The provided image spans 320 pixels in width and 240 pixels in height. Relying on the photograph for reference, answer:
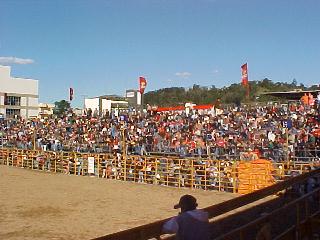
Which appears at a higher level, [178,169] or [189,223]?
[189,223]

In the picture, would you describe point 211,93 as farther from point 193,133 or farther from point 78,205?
point 78,205

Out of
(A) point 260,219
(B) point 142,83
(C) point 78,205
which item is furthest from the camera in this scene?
(B) point 142,83

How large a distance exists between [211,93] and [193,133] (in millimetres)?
83183

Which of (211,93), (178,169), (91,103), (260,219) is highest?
(211,93)

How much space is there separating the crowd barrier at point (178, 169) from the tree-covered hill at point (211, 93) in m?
67.1

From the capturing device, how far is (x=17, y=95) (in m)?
81.6

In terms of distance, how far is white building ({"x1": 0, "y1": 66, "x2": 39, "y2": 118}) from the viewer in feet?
259

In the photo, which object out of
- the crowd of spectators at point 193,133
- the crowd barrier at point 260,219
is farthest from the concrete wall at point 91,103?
the crowd barrier at point 260,219

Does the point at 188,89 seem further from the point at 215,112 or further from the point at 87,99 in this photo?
the point at 215,112

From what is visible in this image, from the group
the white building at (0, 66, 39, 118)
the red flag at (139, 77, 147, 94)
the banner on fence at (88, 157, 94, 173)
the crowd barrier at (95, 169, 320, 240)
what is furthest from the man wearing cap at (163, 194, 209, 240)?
the white building at (0, 66, 39, 118)

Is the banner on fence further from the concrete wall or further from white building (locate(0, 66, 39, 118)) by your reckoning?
white building (locate(0, 66, 39, 118))

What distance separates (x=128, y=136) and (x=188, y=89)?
9494 cm

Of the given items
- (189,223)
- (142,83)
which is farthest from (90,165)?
(189,223)

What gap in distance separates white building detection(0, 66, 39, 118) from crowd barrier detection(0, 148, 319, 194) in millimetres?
52262
